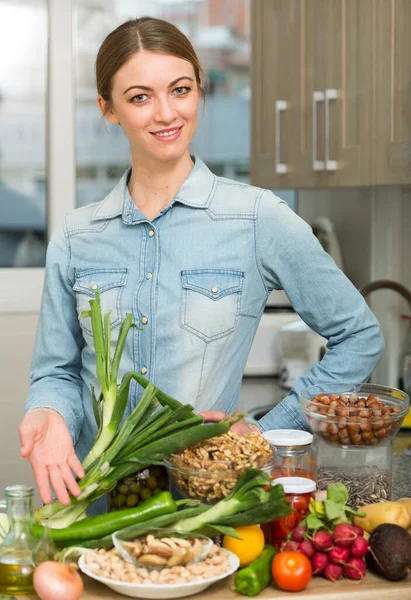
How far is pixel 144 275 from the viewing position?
1664 mm

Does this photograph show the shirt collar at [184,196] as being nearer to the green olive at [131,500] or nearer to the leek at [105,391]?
the leek at [105,391]

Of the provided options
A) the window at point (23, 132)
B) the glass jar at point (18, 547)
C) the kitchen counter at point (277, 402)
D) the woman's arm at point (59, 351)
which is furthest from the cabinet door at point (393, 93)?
the window at point (23, 132)

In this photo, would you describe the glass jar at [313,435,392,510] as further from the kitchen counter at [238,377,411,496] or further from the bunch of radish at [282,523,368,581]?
the kitchen counter at [238,377,411,496]

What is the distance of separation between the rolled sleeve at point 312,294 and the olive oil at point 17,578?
57 centimetres

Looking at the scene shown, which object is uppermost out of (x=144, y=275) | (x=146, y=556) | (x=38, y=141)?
(x=38, y=141)

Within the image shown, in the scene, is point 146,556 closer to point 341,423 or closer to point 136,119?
point 341,423

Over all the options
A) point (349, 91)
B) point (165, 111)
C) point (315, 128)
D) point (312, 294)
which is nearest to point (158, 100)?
point (165, 111)

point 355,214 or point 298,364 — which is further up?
point 355,214

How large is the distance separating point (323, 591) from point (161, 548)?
0.22 meters

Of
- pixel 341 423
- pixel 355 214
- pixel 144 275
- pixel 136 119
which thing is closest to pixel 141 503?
pixel 341 423

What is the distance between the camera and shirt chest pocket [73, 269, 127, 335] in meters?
1.66

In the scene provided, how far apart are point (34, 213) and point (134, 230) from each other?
2.33 m

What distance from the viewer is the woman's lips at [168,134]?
5.22 ft

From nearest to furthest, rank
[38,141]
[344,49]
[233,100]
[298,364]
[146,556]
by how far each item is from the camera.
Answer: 1. [146,556]
2. [344,49]
3. [298,364]
4. [38,141]
5. [233,100]
